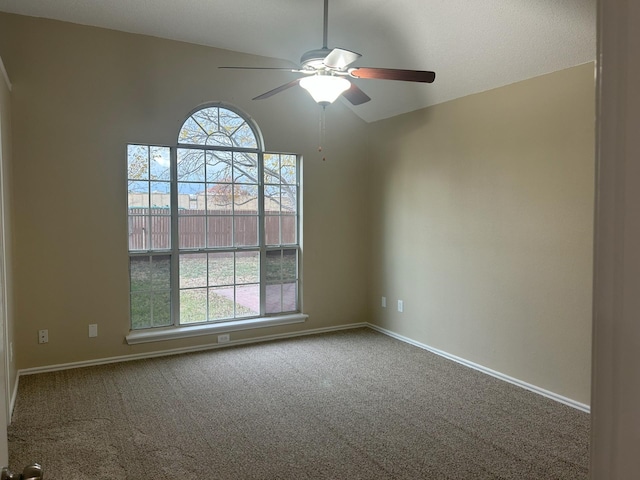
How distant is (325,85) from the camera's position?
297 centimetres

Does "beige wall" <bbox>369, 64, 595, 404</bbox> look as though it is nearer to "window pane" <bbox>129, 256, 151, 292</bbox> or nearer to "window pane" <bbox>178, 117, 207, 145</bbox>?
"window pane" <bbox>178, 117, 207, 145</bbox>

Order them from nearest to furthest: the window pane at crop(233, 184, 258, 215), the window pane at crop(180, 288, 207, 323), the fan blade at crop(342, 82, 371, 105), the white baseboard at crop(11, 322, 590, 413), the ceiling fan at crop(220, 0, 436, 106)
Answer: the ceiling fan at crop(220, 0, 436, 106), the fan blade at crop(342, 82, 371, 105), the white baseboard at crop(11, 322, 590, 413), the window pane at crop(180, 288, 207, 323), the window pane at crop(233, 184, 258, 215)

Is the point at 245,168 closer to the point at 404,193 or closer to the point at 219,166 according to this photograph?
the point at 219,166

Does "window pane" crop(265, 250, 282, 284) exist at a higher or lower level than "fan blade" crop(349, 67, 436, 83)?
lower

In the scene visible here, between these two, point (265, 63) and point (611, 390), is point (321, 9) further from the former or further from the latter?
point (611, 390)

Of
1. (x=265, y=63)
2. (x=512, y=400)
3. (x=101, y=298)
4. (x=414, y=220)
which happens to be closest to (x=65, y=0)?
(x=265, y=63)

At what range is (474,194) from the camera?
4.19 m

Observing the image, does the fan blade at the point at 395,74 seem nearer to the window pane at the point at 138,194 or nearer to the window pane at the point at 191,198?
the window pane at the point at 191,198

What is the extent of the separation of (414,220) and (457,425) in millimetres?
2301

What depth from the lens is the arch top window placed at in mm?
4668

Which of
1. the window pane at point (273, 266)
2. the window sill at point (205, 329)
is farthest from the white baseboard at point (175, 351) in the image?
the window pane at point (273, 266)

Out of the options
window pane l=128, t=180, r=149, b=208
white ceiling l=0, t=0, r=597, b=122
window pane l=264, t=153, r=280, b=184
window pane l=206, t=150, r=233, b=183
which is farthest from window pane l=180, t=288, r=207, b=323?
white ceiling l=0, t=0, r=597, b=122

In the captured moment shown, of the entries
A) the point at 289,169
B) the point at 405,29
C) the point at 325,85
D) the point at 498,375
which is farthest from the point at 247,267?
the point at 405,29

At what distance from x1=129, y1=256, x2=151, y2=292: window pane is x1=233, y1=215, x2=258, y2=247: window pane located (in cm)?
93
